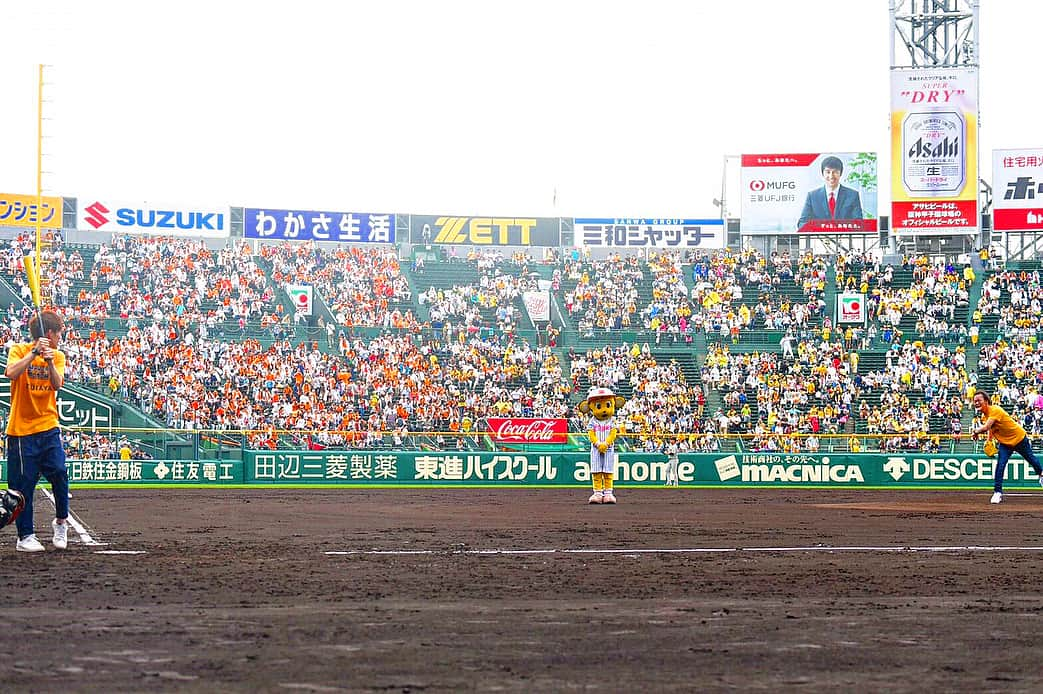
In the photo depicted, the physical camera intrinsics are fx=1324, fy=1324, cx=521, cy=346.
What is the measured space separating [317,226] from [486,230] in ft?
24.8

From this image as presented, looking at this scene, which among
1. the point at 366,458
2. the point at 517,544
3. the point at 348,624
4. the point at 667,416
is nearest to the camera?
the point at 348,624

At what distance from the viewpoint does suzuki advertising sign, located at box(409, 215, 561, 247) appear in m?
57.8

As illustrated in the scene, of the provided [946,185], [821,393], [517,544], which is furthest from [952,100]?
[517,544]

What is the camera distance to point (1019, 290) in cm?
4669

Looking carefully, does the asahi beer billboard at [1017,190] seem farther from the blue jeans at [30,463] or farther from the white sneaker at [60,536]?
the blue jeans at [30,463]

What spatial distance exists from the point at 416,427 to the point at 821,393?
1301 cm

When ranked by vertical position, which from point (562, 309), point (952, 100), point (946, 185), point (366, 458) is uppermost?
point (952, 100)

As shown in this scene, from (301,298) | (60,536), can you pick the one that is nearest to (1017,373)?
(301,298)

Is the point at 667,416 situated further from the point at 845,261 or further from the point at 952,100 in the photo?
the point at 952,100

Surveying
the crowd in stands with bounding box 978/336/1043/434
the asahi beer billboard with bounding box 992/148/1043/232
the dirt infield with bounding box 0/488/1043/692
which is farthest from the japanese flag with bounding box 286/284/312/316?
the dirt infield with bounding box 0/488/1043/692

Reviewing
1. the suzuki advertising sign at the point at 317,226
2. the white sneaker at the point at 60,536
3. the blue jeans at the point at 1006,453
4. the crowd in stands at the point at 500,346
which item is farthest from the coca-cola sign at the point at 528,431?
the suzuki advertising sign at the point at 317,226

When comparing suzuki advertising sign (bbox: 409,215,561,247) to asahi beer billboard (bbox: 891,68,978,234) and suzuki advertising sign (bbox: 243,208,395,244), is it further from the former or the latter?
asahi beer billboard (bbox: 891,68,978,234)

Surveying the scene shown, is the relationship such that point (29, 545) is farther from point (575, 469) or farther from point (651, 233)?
point (651, 233)

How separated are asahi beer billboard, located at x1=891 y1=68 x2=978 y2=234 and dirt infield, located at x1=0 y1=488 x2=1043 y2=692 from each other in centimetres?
3597
